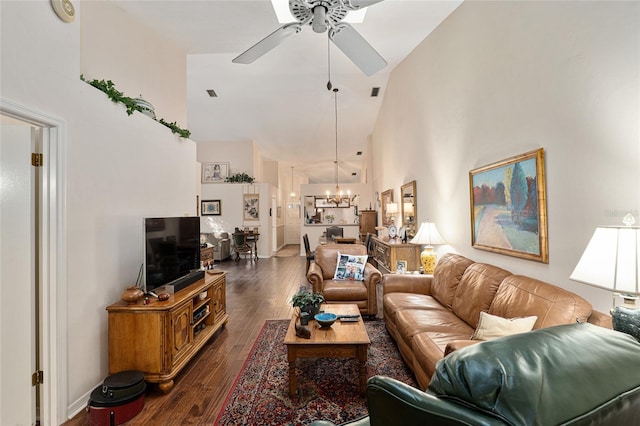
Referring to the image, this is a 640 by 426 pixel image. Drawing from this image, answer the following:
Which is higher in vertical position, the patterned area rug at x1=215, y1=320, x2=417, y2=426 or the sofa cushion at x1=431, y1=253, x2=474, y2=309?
the sofa cushion at x1=431, y1=253, x2=474, y2=309

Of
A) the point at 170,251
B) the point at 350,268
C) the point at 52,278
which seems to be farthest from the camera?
the point at 350,268

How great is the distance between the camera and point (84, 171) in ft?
7.04

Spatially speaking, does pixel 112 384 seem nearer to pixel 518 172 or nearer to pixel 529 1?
pixel 518 172

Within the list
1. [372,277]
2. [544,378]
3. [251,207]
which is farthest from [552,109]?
[251,207]

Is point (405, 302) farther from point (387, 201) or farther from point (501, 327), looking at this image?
point (387, 201)

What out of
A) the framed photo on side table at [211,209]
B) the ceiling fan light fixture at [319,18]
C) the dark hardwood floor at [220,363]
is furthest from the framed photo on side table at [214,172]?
the ceiling fan light fixture at [319,18]

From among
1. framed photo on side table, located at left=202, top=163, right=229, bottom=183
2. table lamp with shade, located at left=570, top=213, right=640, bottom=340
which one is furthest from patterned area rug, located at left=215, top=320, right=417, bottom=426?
framed photo on side table, located at left=202, top=163, right=229, bottom=183

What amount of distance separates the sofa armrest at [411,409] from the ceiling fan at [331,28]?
2.43m

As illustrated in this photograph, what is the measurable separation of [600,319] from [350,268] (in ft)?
8.98

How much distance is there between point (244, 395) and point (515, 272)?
245 cm

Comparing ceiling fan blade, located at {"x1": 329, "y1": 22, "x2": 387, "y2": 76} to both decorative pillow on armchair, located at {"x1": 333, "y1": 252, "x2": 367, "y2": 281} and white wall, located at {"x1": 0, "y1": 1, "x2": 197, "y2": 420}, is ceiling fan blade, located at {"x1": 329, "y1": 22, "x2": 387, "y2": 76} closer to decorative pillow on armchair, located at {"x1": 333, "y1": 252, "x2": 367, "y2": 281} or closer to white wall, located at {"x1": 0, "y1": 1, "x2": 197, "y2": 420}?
white wall, located at {"x1": 0, "y1": 1, "x2": 197, "y2": 420}

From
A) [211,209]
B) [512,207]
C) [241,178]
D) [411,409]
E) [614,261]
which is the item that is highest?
[241,178]

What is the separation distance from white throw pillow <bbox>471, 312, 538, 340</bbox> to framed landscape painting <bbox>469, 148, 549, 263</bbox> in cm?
64

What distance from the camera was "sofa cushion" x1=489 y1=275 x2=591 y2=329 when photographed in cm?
162
